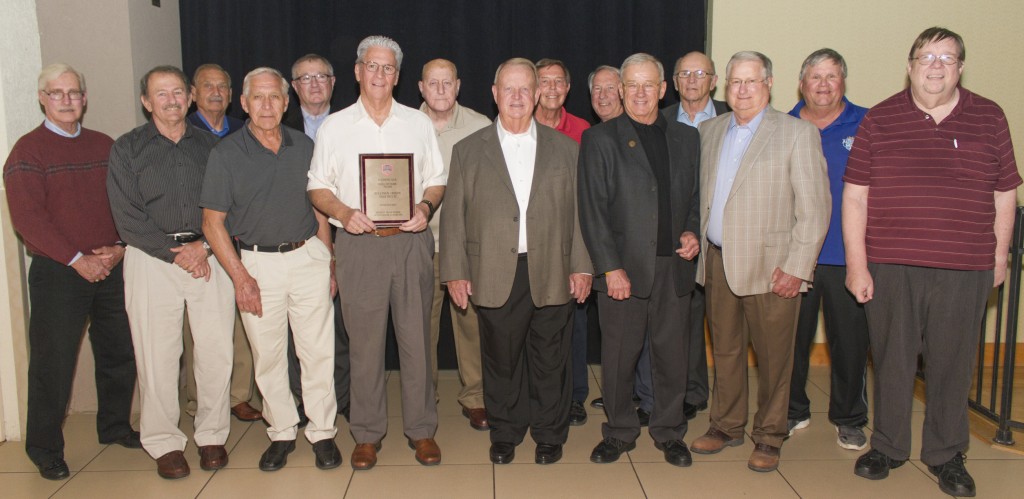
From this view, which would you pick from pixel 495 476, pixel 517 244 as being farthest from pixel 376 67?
pixel 495 476

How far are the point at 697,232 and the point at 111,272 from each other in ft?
8.97

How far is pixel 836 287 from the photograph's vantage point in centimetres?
356

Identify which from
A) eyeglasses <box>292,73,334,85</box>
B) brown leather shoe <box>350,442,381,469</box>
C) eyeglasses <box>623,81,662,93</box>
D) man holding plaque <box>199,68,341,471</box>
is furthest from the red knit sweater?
eyeglasses <box>623,81,662,93</box>

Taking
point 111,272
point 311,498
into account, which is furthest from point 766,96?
point 111,272

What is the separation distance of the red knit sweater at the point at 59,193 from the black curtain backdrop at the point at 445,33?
140 centimetres

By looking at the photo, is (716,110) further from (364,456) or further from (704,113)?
(364,456)

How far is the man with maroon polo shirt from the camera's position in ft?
9.66

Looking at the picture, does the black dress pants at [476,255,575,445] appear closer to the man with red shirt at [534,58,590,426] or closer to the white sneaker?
the man with red shirt at [534,58,590,426]

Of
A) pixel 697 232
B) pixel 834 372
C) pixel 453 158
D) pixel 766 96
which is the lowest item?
pixel 834 372

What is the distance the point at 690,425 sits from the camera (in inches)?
154

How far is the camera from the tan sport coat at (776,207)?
309cm

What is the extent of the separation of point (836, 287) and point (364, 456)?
235 centimetres

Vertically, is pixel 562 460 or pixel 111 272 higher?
pixel 111 272

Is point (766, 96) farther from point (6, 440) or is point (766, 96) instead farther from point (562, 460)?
point (6, 440)
